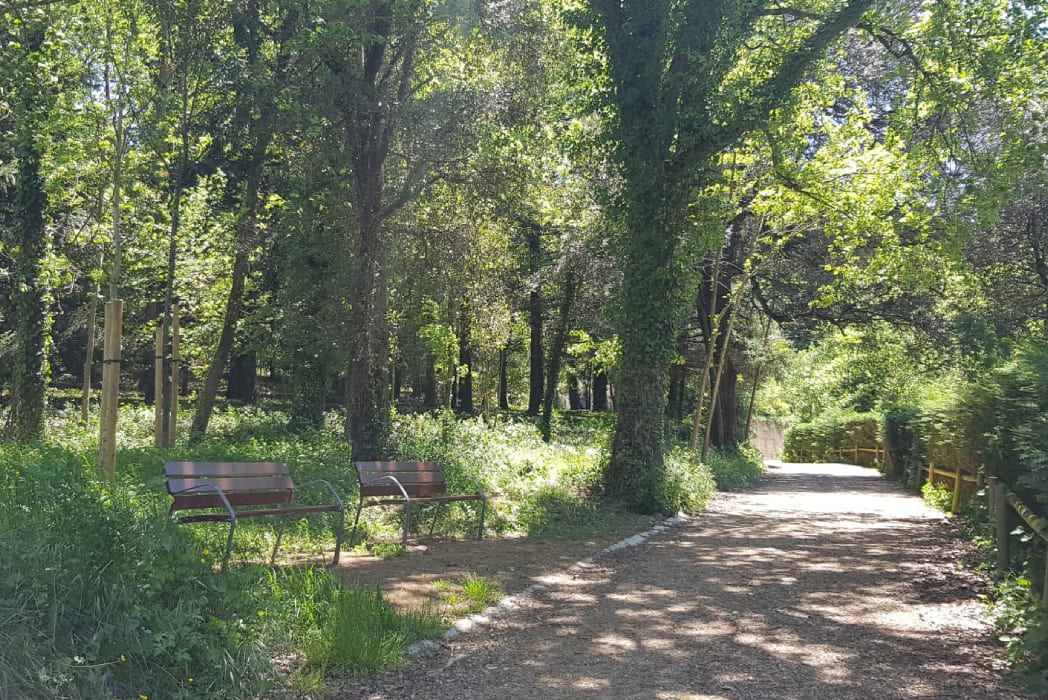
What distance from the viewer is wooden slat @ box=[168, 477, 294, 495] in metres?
6.59

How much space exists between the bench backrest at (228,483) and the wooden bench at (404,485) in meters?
0.90

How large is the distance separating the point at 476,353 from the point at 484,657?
2259cm

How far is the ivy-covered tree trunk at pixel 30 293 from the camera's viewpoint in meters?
14.4

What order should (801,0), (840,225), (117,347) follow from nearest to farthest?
(117,347), (801,0), (840,225)

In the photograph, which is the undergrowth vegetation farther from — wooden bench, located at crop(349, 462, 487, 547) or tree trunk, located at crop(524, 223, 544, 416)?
tree trunk, located at crop(524, 223, 544, 416)

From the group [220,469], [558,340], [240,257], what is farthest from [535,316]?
[220,469]

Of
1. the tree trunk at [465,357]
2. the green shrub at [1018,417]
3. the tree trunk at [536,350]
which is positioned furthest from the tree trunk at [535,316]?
the green shrub at [1018,417]

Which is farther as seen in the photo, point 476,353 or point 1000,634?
point 476,353

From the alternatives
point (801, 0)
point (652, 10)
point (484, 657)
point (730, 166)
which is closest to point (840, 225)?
point (730, 166)

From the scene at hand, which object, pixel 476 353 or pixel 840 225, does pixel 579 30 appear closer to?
pixel 840 225

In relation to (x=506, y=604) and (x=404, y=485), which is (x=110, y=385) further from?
(x=506, y=604)

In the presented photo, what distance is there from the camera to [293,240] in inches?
658

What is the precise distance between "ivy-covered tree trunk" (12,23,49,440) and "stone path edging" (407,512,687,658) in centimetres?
1040

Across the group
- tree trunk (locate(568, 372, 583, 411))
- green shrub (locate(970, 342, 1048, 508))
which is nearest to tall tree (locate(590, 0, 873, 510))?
green shrub (locate(970, 342, 1048, 508))
